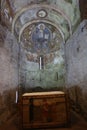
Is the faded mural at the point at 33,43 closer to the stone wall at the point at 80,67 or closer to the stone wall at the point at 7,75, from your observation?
the stone wall at the point at 7,75

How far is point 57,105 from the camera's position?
541cm

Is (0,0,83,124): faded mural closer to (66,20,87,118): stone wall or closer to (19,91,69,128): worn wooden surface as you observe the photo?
(66,20,87,118): stone wall

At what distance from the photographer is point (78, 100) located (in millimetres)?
7793

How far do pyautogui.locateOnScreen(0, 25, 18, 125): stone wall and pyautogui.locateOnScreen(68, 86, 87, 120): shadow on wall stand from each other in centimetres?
343

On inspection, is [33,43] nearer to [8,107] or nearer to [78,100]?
[8,107]

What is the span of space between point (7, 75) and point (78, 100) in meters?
3.95

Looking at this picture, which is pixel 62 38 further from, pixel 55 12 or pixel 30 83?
pixel 30 83

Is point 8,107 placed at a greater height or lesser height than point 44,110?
lesser

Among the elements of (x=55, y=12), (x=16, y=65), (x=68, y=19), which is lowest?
(x=16, y=65)

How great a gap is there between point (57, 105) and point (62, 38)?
685 centimetres

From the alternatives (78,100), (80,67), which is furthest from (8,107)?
(80,67)

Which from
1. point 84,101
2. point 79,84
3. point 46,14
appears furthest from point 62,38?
point 84,101

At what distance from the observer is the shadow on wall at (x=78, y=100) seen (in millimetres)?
6936

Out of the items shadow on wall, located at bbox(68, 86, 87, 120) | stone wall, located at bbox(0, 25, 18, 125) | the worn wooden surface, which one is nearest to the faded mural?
stone wall, located at bbox(0, 25, 18, 125)
